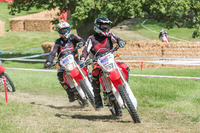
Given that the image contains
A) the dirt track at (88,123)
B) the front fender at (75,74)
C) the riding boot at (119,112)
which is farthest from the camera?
the front fender at (75,74)

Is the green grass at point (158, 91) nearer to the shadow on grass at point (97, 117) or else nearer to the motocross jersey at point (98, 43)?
the shadow on grass at point (97, 117)

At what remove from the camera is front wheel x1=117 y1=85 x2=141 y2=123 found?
6801 mm

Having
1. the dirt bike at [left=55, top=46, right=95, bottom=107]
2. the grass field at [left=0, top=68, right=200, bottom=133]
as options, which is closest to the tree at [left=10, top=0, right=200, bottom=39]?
the grass field at [left=0, top=68, right=200, bottom=133]

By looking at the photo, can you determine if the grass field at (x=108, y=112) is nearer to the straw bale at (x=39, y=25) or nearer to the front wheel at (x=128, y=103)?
the front wheel at (x=128, y=103)

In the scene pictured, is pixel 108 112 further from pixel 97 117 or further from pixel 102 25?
pixel 102 25

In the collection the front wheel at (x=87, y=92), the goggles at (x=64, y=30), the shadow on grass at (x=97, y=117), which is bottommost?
the shadow on grass at (x=97, y=117)

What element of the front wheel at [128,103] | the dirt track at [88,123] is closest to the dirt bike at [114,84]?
the front wheel at [128,103]

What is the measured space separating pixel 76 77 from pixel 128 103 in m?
2.03

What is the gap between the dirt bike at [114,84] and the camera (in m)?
6.88

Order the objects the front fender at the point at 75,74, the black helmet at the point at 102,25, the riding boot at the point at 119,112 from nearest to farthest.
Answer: the black helmet at the point at 102,25
the riding boot at the point at 119,112
the front fender at the point at 75,74

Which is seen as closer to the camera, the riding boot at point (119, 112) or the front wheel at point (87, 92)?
the riding boot at point (119, 112)

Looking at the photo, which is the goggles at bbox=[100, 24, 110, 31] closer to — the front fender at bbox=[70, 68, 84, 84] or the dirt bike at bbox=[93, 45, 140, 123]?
the dirt bike at bbox=[93, 45, 140, 123]

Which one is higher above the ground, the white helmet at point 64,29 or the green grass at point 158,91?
the white helmet at point 64,29

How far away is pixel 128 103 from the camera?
22.3ft
